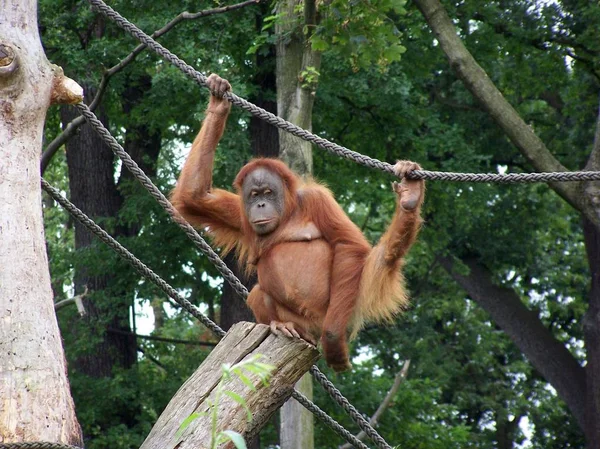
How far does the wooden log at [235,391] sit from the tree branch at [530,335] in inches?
368

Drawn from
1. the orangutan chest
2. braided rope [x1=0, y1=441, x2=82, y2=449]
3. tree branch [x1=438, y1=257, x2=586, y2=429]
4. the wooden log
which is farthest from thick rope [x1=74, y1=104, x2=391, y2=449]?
tree branch [x1=438, y1=257, x2=586, y2=429]

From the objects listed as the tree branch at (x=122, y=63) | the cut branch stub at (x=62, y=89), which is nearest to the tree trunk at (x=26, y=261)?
the cut branch stub at (x=62, y=89)

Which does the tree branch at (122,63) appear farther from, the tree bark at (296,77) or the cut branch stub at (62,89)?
the cut branch stub at (62,89)

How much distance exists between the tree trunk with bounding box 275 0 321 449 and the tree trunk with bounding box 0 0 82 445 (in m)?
3.78

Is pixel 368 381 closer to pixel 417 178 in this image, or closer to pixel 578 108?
pixel 578 108

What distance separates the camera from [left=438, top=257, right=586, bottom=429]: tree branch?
13227 millimetres

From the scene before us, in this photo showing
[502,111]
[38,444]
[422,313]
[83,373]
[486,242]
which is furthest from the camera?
[422,313]

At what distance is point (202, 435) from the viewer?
3.73m

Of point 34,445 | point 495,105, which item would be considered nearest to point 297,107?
point 495,105

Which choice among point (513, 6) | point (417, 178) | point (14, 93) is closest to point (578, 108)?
point (513, 6)

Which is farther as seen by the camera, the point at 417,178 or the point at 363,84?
the point at 363,84

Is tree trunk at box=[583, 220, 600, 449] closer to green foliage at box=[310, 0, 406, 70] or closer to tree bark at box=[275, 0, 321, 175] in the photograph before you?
tree bark at box=[275, 0, 321, 175]

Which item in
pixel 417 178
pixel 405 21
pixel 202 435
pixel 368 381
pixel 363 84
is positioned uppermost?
pixel 405 21

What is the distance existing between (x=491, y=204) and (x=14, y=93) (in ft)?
35.9
